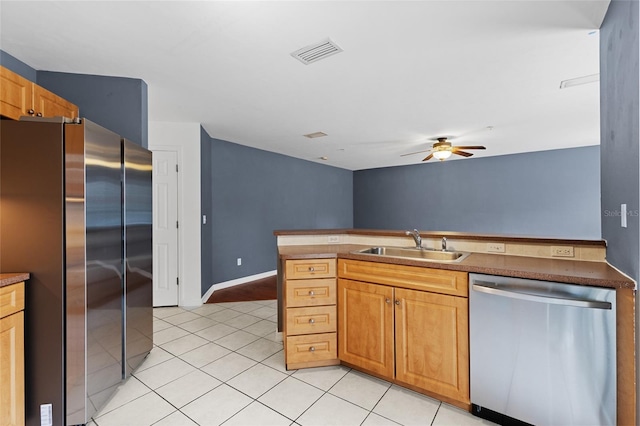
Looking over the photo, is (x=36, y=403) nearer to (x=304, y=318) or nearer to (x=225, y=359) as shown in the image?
(x=225, y=359)

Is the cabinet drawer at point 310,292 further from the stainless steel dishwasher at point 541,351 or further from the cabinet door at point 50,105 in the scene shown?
the cabinet door at point 50,105

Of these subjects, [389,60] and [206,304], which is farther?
[206,304]

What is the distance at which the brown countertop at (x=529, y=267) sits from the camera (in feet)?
4.54

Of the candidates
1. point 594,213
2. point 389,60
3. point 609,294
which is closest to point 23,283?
point 389,60

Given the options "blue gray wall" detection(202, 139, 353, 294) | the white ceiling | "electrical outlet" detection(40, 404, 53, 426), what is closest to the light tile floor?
"electrical outlet" detection(40, 404, 53, 426)

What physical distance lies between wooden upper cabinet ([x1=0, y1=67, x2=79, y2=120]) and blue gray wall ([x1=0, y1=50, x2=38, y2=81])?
355 millimetres

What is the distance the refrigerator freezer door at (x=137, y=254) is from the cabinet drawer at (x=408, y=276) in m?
1.59

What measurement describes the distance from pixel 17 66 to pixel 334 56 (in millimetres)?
2476

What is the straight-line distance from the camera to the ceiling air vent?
81.7 inches

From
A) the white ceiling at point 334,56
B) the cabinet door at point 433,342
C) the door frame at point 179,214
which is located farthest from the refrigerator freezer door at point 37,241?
the door frame at point 179,214

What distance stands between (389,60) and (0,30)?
2.70m

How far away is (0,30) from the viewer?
1.89m

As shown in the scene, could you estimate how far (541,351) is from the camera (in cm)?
151

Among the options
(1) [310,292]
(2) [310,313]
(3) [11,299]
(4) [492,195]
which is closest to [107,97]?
(3) [11,299]
